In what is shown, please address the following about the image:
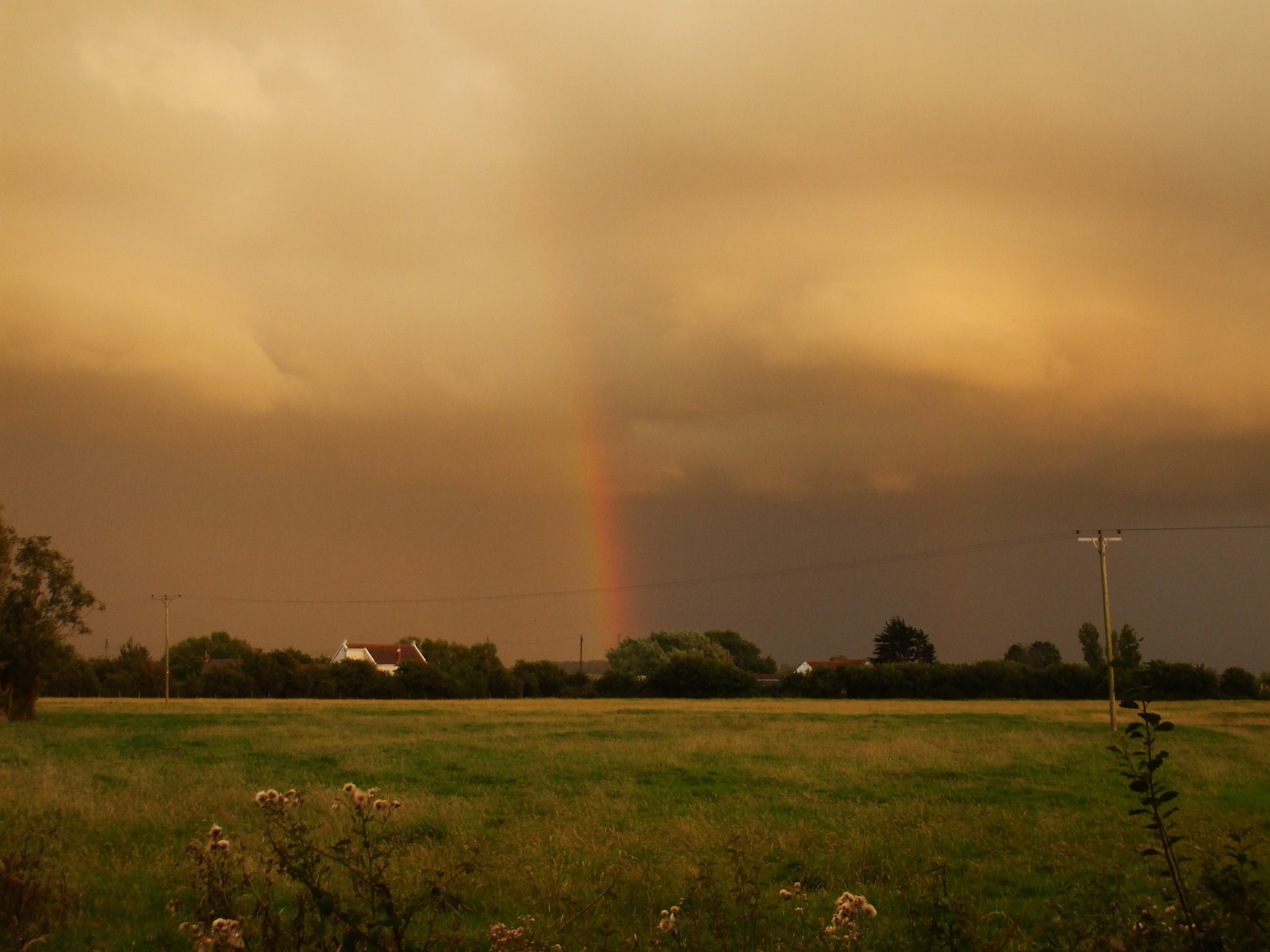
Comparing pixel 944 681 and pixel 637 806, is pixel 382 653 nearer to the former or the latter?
pixel 944 681

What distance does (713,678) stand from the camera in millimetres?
88188

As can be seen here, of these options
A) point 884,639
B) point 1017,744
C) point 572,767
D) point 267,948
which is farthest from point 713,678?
point 267,948

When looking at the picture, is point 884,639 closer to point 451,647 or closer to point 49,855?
A: point 451,647

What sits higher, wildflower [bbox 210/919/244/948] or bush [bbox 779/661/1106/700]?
wildflower [bbox 210/919/244/948]

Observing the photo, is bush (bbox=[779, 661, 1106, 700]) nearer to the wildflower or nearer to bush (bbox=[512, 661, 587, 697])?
bush (bbox=[512, 661, 587, 697])

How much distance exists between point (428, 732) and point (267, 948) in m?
30.4

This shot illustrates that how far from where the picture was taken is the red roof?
132 metres

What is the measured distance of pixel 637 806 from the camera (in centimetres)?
1562

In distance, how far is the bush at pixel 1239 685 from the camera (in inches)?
3137

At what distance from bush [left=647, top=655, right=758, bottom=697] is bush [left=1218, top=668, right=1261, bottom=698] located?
1441 inches

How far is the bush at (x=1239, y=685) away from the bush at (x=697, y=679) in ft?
120

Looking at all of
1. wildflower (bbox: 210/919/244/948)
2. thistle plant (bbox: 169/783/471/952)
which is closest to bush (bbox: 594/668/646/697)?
thistle plant (bbox: 169/783/471/952)

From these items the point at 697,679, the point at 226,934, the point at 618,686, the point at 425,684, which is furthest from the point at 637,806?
the point at 425,684

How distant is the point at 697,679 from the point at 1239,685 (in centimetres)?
4236
